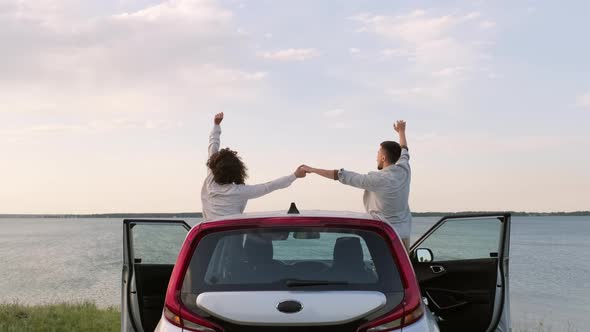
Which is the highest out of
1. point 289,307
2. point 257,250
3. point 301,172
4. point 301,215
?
point 301,172

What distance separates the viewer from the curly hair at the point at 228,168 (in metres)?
6.25

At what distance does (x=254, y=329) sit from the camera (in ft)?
11.4

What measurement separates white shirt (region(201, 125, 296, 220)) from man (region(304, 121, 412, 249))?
38 cm

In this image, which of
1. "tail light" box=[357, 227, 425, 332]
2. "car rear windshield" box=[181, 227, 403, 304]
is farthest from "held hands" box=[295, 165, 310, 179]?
"tail light" box=[357, 227, 425, 332]

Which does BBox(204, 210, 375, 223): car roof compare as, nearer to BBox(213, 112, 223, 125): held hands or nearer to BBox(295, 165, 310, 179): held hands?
BBox(295, 165, 310, 179): held hands

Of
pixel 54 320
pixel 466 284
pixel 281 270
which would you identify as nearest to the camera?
pixel 281 270

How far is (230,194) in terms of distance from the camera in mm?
6254

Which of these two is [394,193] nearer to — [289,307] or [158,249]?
[289,307]

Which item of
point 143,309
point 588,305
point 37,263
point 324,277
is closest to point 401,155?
point 143,309

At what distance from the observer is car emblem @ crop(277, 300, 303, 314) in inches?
137

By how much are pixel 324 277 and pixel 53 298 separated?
3471 centimetres

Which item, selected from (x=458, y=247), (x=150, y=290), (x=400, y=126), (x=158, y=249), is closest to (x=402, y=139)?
(x=400, y=126)

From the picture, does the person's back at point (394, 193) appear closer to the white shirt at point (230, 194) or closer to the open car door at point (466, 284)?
the open car door at point (466, 284)

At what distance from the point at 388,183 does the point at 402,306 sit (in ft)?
8.89
